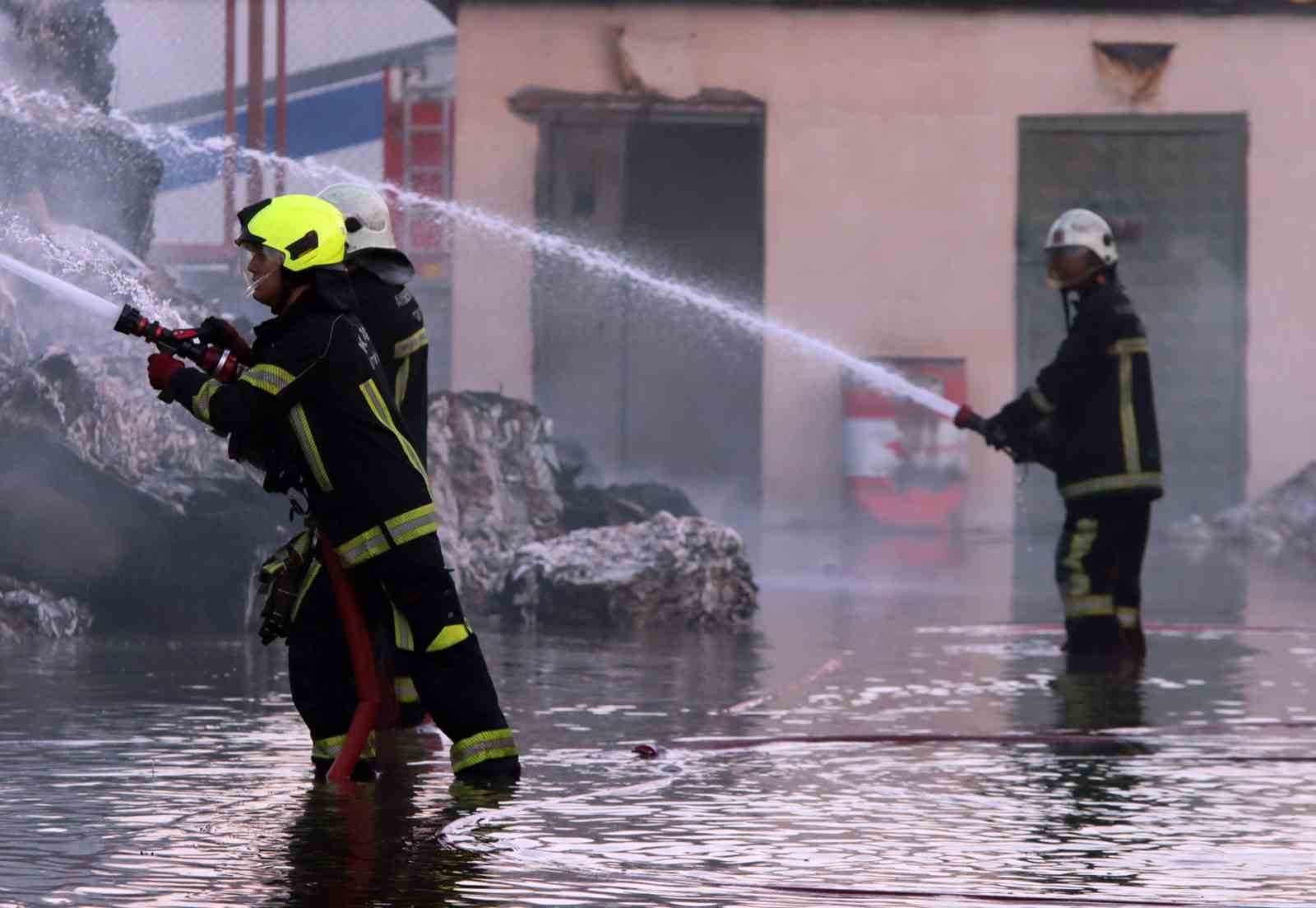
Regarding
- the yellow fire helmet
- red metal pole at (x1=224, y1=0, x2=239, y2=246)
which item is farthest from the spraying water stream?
the yellow fire helmet

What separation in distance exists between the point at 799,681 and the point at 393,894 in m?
4.73

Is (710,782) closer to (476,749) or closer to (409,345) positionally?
(476,749)

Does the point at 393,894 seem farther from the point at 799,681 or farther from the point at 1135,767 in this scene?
the point at 799,681

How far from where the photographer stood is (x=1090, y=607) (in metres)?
10.9

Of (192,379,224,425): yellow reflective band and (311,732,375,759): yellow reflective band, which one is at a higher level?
(192,379,224,425): yellow reflective band

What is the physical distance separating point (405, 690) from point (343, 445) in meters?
1.27

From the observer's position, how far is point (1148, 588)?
1598cm

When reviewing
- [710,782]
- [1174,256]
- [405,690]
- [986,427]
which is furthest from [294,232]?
[1174,256]

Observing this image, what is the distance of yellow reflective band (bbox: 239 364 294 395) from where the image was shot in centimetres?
692

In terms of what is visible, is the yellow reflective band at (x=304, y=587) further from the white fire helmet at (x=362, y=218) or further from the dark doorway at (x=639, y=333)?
the dark doorway at (x=639, y=333)

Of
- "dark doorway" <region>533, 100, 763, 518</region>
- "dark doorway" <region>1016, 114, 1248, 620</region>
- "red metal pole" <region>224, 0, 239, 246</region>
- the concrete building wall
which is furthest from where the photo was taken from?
"dark doorway" <region>1016, 114, 1248, 620</region>

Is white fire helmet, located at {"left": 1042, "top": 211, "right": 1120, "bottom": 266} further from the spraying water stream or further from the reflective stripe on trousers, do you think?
the spraying water stream

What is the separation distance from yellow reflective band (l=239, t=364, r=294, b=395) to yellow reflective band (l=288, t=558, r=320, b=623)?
0.52 metres

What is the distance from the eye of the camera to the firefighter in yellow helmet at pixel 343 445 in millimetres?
6973
